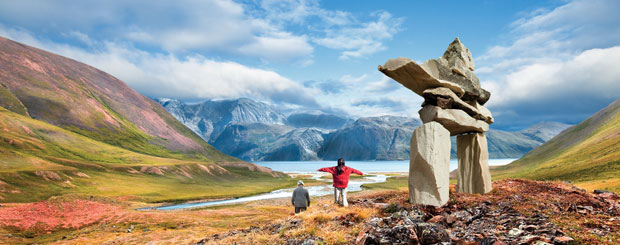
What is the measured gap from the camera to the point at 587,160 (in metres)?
64.3

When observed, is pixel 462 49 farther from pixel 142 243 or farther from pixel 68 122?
pixel 68 122

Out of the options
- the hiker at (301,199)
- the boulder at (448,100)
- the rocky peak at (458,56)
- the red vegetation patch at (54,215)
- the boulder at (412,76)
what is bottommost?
the red vegetation patch at (54,215)

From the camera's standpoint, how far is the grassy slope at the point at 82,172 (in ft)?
231

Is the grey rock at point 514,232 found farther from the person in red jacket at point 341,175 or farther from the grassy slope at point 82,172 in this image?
the grassy slope at point 82,172

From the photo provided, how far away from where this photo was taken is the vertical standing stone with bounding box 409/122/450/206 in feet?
55.5

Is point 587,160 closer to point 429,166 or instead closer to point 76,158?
point 429,166

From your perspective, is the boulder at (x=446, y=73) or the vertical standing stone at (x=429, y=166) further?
the boulder at (x=446, y=73)

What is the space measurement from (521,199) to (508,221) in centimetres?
597

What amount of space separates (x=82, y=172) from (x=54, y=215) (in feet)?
166

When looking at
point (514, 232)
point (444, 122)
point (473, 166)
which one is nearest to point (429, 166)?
point (444, 122)

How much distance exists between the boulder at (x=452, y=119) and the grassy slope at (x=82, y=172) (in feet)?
248

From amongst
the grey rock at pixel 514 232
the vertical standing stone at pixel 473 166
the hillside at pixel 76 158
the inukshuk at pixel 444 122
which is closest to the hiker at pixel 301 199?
the inukshuk at pixel 444 122

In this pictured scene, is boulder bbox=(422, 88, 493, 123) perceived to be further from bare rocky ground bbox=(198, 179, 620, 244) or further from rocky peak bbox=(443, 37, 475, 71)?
bare rocky ground bbox=(198, 179, 620, 244)

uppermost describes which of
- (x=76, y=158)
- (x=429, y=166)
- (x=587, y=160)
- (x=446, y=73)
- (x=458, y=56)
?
(x=458, y=56)
